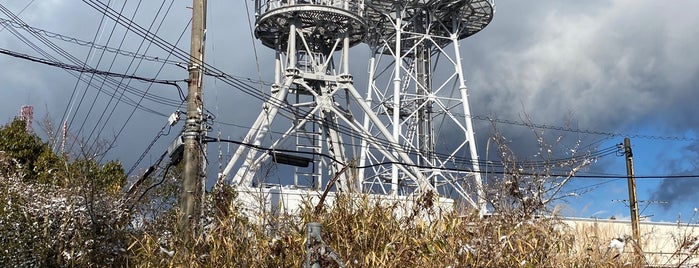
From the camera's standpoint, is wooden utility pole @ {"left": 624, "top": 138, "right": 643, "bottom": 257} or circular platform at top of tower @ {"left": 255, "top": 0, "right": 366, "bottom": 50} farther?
circular platform at top of tower @ {"left": 255, "top": 0, "right": 366, "bottom": 50}

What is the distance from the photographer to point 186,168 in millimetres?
10344

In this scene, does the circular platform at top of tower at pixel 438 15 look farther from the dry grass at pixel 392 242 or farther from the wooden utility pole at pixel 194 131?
the dry grass at pixel 392 242

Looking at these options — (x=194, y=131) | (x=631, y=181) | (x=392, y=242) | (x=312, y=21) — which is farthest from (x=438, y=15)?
(x=392, y=242)

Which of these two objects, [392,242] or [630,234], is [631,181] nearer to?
[630,234]

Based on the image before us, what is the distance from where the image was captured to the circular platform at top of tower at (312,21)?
2280 cm

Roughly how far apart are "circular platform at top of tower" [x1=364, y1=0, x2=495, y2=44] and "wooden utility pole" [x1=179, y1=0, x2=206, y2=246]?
670 inches

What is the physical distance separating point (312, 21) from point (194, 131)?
44.7 feet

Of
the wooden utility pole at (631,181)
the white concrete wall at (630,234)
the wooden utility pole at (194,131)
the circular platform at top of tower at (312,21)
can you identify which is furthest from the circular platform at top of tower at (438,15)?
the white concrete wall at (630,234)

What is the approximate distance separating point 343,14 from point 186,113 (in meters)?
12.9

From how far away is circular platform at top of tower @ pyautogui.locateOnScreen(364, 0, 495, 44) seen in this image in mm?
28094

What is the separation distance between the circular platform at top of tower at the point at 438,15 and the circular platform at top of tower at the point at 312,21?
3115 mm

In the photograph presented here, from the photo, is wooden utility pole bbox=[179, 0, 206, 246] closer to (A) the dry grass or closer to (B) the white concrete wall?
(A) the dry grass

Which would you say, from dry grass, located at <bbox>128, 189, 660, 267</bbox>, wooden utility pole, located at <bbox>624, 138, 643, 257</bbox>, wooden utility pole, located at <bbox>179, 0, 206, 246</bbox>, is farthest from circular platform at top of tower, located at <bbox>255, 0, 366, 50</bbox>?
dry grass, located at <bbox>128, 189, 660, 267</bbox>

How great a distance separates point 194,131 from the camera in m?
10.6
